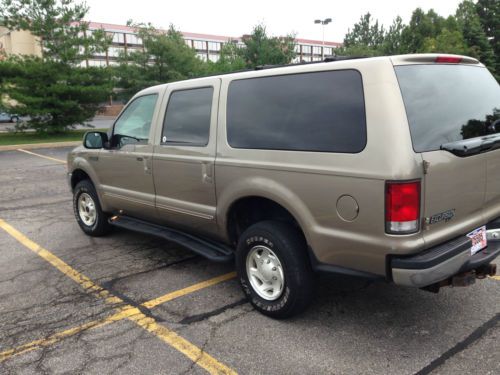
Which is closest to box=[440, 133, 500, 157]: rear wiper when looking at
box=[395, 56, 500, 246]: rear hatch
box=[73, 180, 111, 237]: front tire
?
box=[395, 56, 500, 246]: rear hatch

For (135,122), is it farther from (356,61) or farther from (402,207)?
(402,207)

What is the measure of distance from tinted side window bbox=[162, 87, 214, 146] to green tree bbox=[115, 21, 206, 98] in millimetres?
21895

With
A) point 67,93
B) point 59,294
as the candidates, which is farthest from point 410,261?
point 67,93

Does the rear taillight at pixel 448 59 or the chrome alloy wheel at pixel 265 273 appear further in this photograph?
the chrome alloy wheel at pixel 265 273

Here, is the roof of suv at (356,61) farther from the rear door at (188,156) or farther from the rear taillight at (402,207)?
the rear taillight at (402,207)

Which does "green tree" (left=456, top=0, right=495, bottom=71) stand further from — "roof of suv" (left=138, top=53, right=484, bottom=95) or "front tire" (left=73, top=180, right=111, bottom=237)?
"roof of suv" (left=138, top=53, right=484, bottom=95)

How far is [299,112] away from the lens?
317 centimetres

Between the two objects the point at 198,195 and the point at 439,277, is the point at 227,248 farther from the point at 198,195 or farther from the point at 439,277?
the point at 439,277

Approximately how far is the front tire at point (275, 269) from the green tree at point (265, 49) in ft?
90.4

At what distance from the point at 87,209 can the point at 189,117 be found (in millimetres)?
2380

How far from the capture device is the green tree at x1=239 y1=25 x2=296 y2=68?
30.0 metres

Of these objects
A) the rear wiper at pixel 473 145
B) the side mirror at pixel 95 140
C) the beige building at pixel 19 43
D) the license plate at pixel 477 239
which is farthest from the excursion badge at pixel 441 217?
the beige building at pixel 19 43

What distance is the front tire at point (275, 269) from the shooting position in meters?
3.21

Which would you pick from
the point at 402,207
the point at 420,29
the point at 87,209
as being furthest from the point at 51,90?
the point at 420,29
